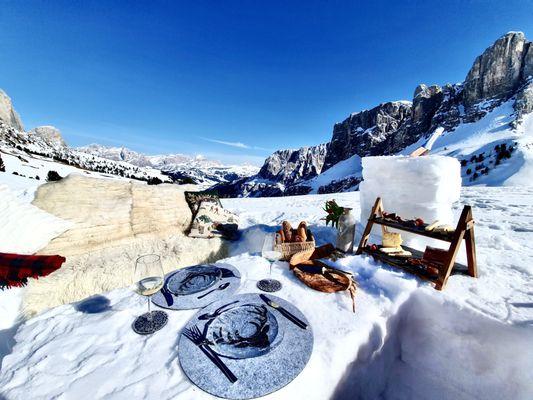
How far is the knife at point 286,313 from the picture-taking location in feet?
6.66

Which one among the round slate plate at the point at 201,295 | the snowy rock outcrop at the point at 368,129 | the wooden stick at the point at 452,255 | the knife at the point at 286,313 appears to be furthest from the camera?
the snowy rock outcrop at the point at 368,129

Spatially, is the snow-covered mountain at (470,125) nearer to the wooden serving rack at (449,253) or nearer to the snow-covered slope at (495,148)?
the snow-covered slope at (495,148)

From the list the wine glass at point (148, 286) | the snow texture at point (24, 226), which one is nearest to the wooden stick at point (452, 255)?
the wine glass at point (148, 286)

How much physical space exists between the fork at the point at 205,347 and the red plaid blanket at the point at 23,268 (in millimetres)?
1834

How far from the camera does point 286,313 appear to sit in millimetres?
2137

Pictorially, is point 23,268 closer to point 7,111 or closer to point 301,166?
point 7,111

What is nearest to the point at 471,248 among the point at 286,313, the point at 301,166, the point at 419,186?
the point at 419,186

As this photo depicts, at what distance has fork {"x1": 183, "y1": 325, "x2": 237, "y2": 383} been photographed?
1555 millimetres

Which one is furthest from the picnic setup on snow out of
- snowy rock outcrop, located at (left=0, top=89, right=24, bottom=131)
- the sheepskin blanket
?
snowy rock outcrop, located at (left=0, top=89, right=24, bottom=131)

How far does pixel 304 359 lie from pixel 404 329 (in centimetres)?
169

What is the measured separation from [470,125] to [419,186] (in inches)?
3781

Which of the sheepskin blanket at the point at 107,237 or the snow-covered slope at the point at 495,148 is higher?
the snow-covered slope at the point at 495,148

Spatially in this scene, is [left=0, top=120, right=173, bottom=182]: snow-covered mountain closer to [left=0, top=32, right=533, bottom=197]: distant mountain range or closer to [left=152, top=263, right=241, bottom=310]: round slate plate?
[left=0, top=32, right=533, bottom=197]: distant mountain range

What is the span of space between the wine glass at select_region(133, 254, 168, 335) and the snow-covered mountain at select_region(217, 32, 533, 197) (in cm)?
3093
